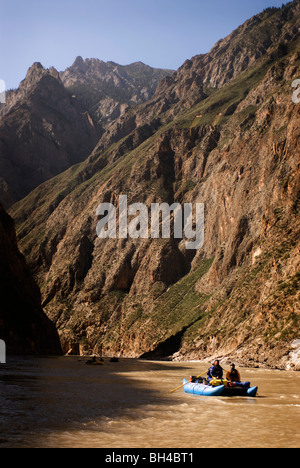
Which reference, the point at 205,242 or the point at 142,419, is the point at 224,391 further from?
the point at 205,242

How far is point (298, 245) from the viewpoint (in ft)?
201

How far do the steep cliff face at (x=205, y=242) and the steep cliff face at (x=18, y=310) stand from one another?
22748mm

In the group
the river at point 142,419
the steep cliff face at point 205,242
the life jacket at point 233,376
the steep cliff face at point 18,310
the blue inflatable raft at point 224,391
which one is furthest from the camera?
the steep cliff face at point 18,310

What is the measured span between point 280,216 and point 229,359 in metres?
28.4

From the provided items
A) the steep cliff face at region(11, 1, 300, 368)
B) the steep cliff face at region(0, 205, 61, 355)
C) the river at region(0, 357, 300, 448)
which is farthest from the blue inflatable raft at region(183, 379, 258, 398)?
the steep cliff face at region(0, 205, 61, 355)

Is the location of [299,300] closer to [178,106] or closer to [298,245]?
[298,245]

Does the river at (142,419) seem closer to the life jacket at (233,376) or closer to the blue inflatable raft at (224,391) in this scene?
the blue inflatable raft at (224,391)

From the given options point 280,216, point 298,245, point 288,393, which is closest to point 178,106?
point 280,216

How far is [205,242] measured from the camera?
4392 inches

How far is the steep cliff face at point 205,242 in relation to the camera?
2714 inches

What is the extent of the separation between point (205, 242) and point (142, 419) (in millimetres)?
94824

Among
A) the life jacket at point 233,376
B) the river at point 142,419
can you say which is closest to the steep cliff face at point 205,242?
the life jacket at point 233,376

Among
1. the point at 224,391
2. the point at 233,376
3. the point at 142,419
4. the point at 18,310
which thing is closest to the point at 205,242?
the point at 18,310

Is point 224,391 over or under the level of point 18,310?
over
